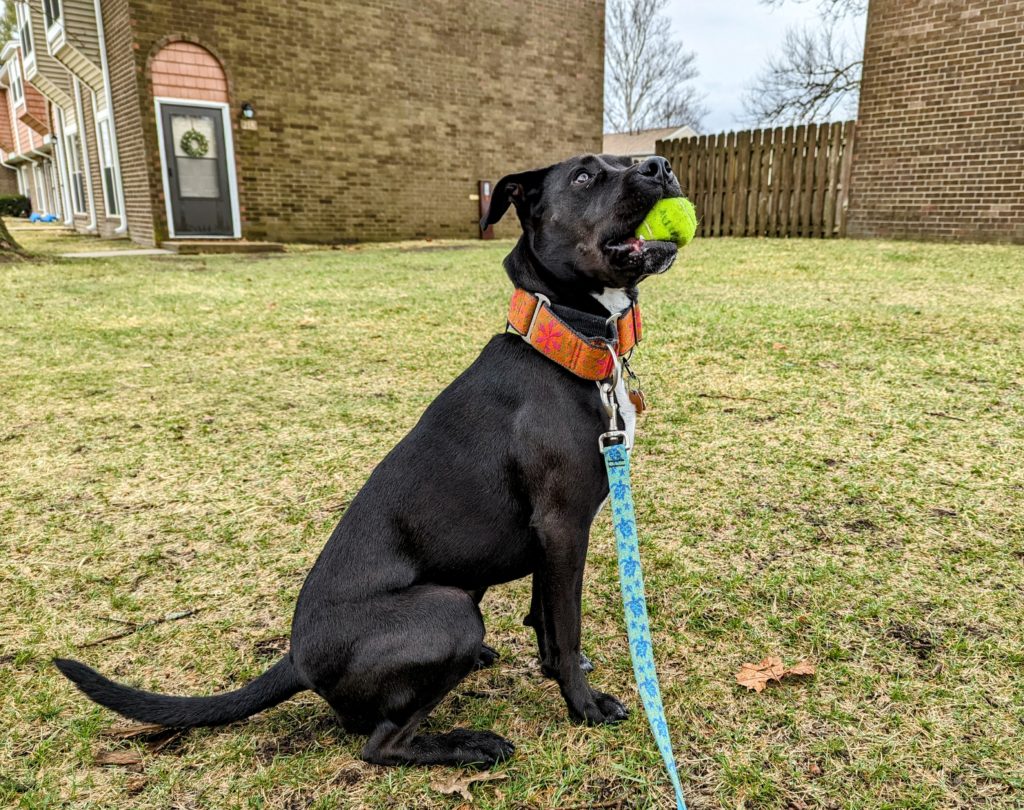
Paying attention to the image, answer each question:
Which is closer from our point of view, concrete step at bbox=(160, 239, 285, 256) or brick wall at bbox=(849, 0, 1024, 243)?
brick wall at bbox=(849, 0, 1024, 243)

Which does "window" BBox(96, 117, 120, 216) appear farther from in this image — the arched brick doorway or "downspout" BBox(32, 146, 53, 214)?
"downspout" BBox(32, 146, 53, 214)

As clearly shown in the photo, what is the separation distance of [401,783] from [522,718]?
396 millimetres

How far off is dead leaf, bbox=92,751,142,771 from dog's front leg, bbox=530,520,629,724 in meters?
1.10

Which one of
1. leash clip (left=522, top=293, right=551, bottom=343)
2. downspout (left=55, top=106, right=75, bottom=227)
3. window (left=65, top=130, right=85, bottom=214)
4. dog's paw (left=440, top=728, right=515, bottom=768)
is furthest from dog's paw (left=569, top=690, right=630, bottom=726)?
downspout (left=55, top=106, right=75, bottom=227)

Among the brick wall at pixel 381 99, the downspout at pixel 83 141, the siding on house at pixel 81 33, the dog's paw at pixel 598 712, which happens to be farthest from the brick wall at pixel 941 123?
the downspout at pixel 83 141

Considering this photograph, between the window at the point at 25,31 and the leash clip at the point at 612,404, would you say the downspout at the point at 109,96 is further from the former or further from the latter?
the leash clip at the point at 612,404

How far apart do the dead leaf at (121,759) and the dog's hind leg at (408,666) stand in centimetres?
56

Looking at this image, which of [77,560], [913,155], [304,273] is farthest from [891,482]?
[913,155]

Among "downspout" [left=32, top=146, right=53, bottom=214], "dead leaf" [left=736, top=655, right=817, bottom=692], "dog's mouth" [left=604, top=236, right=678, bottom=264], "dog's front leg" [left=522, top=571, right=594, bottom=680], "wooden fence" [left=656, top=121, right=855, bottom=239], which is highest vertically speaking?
"downspout" [left=32, top=146, right=53, bottom=214]

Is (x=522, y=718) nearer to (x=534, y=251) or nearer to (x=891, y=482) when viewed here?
(x=534, y=251)

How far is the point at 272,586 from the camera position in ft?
8.79

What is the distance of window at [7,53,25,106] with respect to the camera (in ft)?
107

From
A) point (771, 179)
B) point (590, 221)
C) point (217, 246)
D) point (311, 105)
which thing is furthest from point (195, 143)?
point (590, 221)

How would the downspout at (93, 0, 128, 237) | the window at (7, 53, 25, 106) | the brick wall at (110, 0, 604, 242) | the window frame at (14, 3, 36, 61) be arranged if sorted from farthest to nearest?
the window at (7, 53, 25, 106) → the window frame at (14, 3, 36, 61) → the downspout at (93, 0, 128, 237) → the brick wall at (110, 0, 604, 242)
